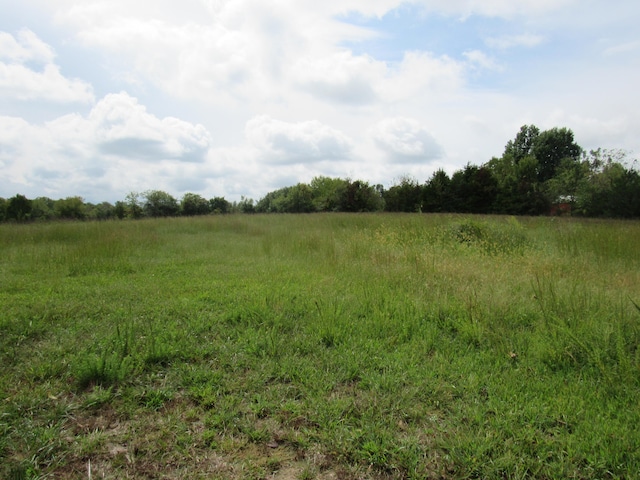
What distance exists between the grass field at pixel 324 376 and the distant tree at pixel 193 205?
46.3 m

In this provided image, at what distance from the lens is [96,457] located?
80.0 inches

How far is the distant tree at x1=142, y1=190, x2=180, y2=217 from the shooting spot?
152 ft

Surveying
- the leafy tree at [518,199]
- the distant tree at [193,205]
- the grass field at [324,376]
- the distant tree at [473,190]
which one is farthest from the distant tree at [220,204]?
the grass field at [324,376]

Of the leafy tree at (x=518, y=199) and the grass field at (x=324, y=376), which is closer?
the grass field at (x=324, y=376)

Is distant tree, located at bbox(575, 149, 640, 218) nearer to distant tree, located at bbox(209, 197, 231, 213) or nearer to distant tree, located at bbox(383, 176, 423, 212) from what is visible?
distant tree, located at bbox(383, 176, 423, 212)

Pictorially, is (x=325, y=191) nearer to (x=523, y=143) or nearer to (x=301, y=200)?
(x=301, y=200)

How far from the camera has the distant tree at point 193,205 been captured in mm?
49938

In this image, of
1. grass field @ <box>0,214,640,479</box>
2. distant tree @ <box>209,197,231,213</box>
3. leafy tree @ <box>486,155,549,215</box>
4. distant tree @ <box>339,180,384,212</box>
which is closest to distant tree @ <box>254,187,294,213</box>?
distant tree @ <box>209,197,231,213</box>

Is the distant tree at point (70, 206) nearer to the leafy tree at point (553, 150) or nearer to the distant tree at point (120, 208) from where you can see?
the distant tree at point (120, 208)

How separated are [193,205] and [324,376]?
52743 mm

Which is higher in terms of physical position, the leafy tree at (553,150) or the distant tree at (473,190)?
the leafy tree at (553,150)

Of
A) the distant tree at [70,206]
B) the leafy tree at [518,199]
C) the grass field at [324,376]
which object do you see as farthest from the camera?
the distant tree at [70,206]

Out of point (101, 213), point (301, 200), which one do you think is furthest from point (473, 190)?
point (101, 213)

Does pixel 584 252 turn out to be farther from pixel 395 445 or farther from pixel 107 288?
pixel 107 288
